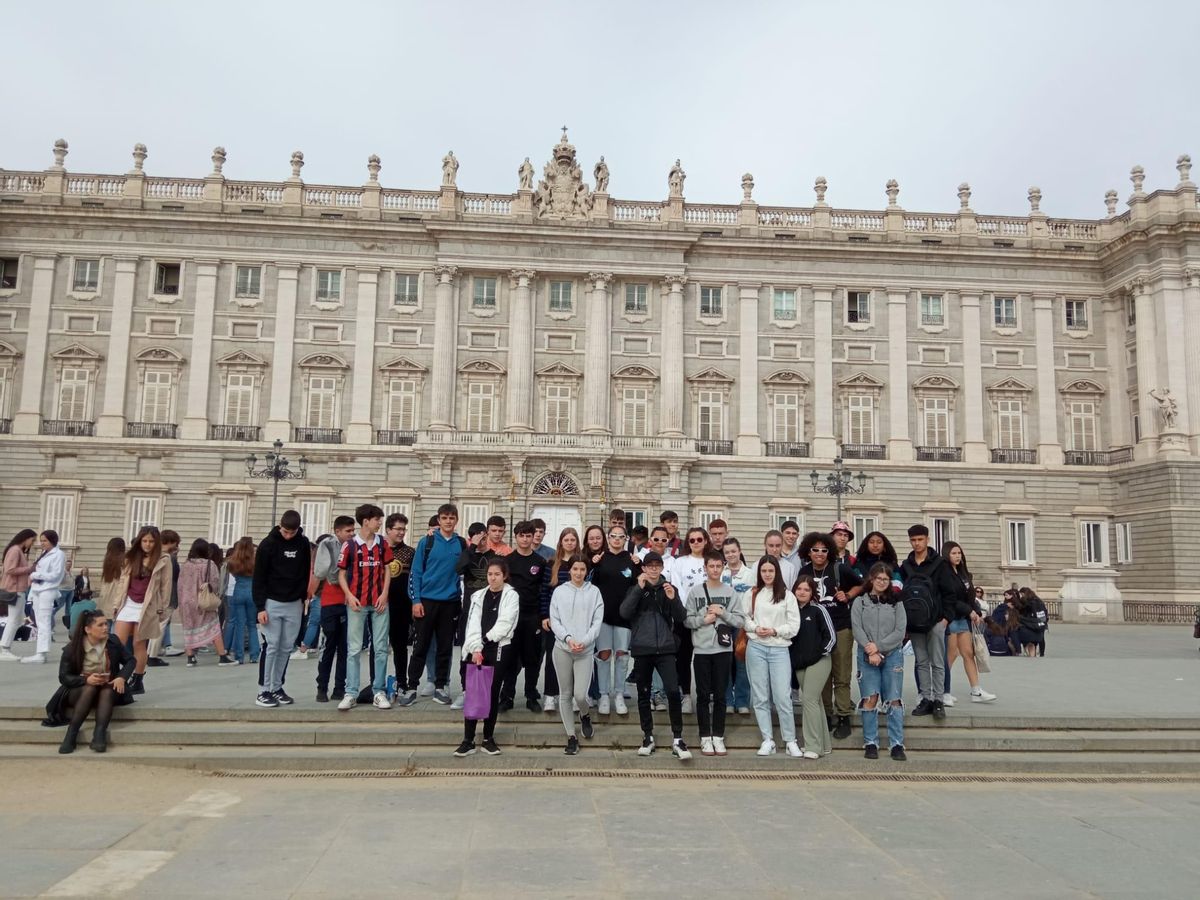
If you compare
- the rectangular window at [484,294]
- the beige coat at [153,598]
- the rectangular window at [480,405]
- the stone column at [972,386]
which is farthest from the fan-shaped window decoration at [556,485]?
the beige coat at [153,598]

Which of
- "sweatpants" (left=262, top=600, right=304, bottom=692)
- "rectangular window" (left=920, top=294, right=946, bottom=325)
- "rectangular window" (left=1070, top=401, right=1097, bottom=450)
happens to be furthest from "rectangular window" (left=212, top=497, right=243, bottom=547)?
"rectangular window" (left=1070, top=401, right=1097, bottom=450)

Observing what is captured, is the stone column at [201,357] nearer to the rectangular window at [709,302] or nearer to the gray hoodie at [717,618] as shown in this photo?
the rectangular window at [709,302]

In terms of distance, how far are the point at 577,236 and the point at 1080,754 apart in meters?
29.5

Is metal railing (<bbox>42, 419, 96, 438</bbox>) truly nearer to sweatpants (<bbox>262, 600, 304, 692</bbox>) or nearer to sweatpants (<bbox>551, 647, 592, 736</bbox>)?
sweatpants (<bbox>262, 600, 304, 692</bbox>)

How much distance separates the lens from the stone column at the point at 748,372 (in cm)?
3522

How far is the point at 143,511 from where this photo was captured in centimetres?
3309

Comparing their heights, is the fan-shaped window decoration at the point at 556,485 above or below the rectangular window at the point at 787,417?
below

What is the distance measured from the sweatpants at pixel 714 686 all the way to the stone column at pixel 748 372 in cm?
2718

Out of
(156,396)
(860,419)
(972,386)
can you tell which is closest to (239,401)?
(156,396)

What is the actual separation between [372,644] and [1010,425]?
32.9 metres

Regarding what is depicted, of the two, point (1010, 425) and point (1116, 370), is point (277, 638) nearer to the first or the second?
point (1010, 425)

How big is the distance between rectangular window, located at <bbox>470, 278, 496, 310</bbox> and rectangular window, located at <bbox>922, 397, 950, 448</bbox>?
1810cm

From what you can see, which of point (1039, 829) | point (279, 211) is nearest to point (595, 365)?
point (279, 211)

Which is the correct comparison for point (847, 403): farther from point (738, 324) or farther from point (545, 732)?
point (545, 732)
